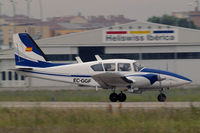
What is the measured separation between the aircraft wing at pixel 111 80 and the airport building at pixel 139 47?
23.1m

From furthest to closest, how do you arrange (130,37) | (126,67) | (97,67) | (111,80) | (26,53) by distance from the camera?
1. (130,37)
2. (26,53)
3. (97,67)
4. (126,67)
5. (111,80)

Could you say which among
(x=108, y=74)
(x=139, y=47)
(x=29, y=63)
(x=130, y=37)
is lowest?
(x=108, y=74)

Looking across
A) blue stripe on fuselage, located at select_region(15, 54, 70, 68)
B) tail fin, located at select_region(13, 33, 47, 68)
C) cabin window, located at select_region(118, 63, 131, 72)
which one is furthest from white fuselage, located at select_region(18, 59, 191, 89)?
tail fin, located at select_region(13, 33, 47, 68)

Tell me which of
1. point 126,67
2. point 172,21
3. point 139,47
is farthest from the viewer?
point 172,21

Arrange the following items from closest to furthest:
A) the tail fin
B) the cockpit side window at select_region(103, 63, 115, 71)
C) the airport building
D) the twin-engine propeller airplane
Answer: the twin-engine propeller airplane
the cockpit side window at select_region(103, 63, 115, 71)
the tail fin
the airport building

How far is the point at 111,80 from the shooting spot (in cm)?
2056

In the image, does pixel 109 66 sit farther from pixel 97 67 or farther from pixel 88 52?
pixel 88 52

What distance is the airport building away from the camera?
43656mm

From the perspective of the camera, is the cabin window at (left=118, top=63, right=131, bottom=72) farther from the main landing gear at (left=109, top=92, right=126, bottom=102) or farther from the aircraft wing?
the main landing gear at (left=109, top=92, right=126, bottom=102)

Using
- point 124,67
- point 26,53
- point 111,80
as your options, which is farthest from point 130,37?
point 111,80

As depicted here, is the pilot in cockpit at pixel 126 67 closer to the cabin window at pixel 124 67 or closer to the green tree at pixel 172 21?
the cabin window at pixel 124 67

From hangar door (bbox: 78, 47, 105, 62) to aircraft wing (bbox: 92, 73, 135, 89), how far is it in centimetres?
2364

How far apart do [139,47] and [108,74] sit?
24.6 meters

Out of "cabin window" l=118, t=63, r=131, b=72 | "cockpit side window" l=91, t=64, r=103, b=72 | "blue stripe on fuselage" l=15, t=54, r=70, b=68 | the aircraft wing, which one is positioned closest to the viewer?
the aircraft wing
